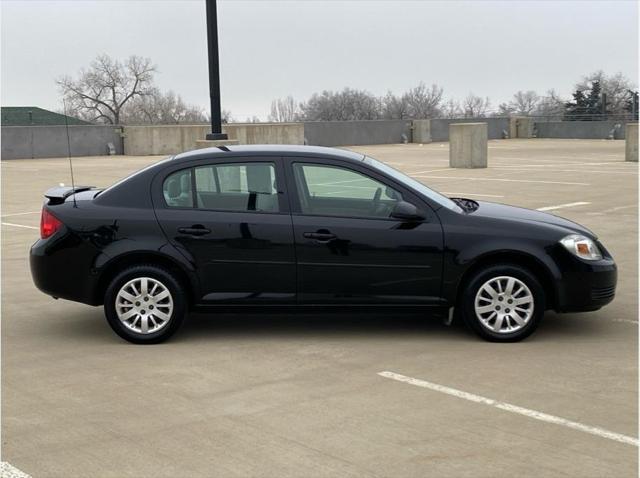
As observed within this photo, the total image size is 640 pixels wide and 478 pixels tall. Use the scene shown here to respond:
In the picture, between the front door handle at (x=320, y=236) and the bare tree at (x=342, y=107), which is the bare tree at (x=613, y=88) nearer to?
the bare tree at (x=342, y=107)

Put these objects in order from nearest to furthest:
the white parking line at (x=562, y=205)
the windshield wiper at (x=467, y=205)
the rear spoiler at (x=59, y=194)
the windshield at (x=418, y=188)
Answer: the windshield at (x=418, y=188), the rear spoiler at (x=59, y=194), the windshield wiper at (x=467, y=205), the white parking line at (x=562, y=205)

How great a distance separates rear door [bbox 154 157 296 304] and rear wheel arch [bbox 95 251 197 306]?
0.37 feet

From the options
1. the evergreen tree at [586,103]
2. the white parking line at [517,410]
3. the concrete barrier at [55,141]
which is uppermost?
the evergreen tree at [586,103]

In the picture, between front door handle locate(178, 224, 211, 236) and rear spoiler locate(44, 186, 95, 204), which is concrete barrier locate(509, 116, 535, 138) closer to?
rear spoiler locate(44, 186, 95, 204)

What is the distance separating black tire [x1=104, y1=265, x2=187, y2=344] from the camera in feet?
22.0

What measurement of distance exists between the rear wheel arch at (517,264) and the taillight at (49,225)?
10.4 ft

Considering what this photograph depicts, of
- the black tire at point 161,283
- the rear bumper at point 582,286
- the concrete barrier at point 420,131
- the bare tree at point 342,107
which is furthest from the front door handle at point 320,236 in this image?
the bare tree at point 342,107

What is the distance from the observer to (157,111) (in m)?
88.6

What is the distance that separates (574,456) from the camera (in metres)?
4.49

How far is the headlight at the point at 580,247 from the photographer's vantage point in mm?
6816

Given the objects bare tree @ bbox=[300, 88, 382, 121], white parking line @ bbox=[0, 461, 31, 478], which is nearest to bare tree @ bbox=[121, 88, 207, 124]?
bare tree @ bbox=[300, 88, 382, 121]

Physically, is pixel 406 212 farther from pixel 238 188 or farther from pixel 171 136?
pixel 171 136

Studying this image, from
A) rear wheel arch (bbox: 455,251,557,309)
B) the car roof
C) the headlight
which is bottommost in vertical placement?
rear wheel arch (bbox: 455,251,557,309)

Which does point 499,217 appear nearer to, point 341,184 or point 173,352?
point 341,184
